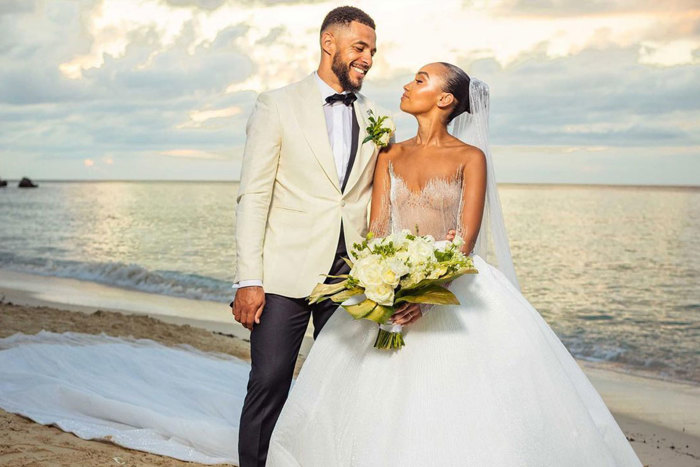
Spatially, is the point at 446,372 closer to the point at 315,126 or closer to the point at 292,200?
the point at 292,200

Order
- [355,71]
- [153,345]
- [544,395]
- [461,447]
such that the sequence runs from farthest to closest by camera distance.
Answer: [153,345] < [355,71] < [544,395] < [461,447]

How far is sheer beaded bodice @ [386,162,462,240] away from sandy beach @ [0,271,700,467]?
2.01 metres

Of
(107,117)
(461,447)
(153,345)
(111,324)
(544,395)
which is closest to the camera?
(461,447)

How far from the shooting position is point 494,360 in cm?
295

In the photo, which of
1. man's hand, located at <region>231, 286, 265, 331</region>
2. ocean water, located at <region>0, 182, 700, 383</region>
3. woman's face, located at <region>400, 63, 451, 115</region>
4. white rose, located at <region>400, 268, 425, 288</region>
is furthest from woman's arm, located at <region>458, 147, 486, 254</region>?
ocean water, located at <region>0, 182, 700, 383</region>

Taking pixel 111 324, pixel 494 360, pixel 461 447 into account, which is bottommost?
pixel 111 324

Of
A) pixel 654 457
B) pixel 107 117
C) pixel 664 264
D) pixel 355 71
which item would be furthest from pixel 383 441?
pixel 107 117

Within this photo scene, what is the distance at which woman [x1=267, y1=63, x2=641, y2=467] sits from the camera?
282 centimetres

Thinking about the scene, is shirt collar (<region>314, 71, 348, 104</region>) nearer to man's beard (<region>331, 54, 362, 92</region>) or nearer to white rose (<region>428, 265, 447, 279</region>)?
man's beard (<region>331, 54, 362, 92</region>)

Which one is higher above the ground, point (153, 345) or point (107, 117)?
point (107, 117)

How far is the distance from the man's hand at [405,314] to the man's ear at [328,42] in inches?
46.8

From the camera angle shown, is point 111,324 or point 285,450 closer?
point 285,450

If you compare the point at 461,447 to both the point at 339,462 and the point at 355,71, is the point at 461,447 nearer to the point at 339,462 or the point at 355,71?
the point at 339,462

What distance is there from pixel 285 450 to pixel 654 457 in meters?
3.21
